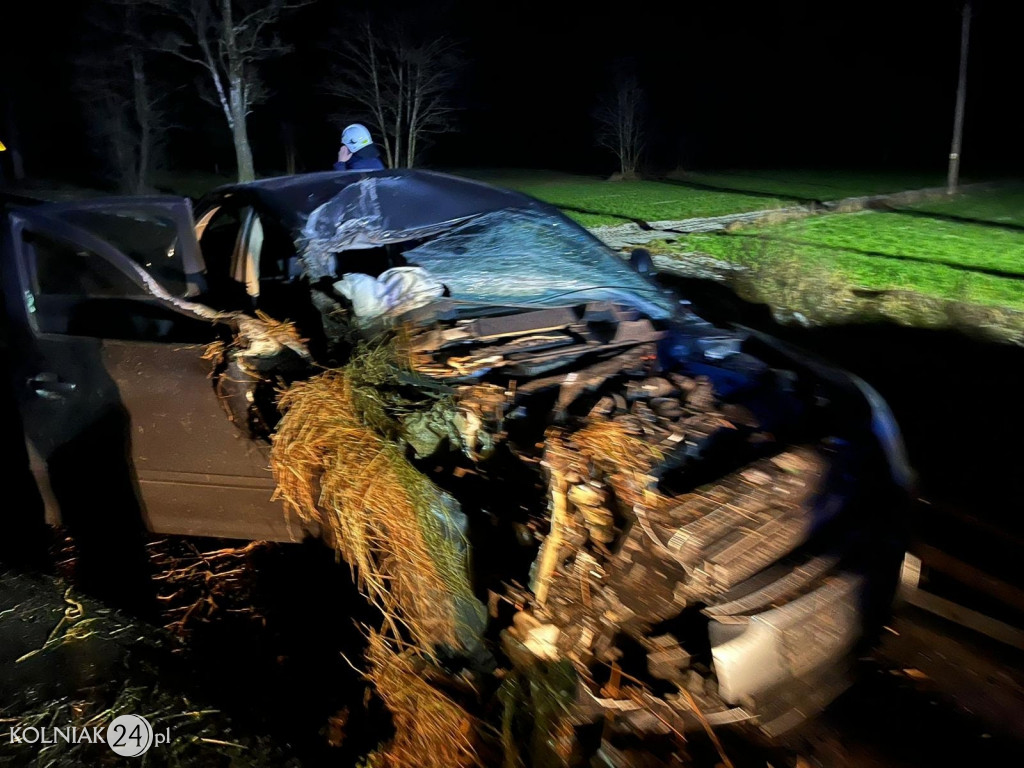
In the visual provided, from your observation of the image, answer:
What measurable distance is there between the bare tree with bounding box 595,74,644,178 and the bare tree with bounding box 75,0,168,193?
15.5m

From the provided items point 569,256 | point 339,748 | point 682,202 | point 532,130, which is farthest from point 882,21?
point 339,748

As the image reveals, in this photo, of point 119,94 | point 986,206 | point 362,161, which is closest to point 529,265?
point 362,161

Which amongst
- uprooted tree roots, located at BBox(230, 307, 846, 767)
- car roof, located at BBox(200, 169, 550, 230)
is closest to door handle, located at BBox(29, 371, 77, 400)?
uprooted tree roots, located at BBox(230, 307, 846, 767)

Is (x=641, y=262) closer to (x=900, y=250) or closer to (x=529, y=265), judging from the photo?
(x=529, y=265)

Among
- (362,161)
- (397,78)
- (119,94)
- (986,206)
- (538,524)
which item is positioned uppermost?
(397,78)

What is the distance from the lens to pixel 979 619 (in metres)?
2.68

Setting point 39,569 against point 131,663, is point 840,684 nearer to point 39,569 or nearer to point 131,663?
point 131,663

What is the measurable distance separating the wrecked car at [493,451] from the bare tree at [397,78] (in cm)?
2245

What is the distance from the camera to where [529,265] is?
3.81 meters

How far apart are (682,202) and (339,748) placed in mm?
16562

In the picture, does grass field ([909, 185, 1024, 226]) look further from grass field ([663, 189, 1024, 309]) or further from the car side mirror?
the car side mirror

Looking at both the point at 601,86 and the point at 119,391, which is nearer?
the point at 119,391

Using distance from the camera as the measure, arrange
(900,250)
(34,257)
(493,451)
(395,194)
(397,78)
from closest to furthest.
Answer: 1. (493,451)
2. (34,257)
3. (395,194)
4. (900,250)
5. (397,78)

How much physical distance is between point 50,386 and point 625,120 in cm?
2654
